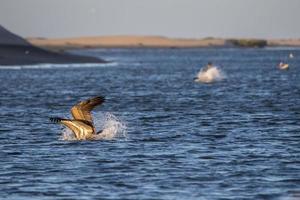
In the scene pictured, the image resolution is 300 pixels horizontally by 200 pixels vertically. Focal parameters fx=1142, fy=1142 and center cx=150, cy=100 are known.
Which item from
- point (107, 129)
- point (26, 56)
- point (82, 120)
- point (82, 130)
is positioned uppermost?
point (82, 120)

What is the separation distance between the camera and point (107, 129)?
139 ft

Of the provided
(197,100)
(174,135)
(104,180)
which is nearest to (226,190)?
(104,180)

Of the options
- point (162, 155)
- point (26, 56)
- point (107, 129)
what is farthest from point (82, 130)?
point (26, 56)

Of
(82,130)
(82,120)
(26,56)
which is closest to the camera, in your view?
(82,120)

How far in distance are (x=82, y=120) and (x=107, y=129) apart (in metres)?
4.51

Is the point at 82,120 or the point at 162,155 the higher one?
the point at 82,120

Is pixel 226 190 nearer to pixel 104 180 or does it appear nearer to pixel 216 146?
pixel 104 180

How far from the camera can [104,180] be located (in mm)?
28672

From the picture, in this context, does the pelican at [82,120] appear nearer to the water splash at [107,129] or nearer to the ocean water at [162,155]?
the water splash at [107,129]

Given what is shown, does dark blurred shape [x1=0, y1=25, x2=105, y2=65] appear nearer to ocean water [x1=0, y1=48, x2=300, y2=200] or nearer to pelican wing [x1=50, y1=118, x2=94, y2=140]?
ocean water [x1=0, y1=48, x2=300, y2=200]

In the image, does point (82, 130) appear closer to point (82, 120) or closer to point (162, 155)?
point (82, 120)

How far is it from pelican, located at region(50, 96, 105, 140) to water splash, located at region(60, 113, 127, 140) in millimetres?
505

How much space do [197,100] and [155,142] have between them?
30244 millimetres

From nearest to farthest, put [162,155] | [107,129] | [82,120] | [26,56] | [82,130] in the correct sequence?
[162,155], [82,120], [82,130], [107,129], [26,56]
